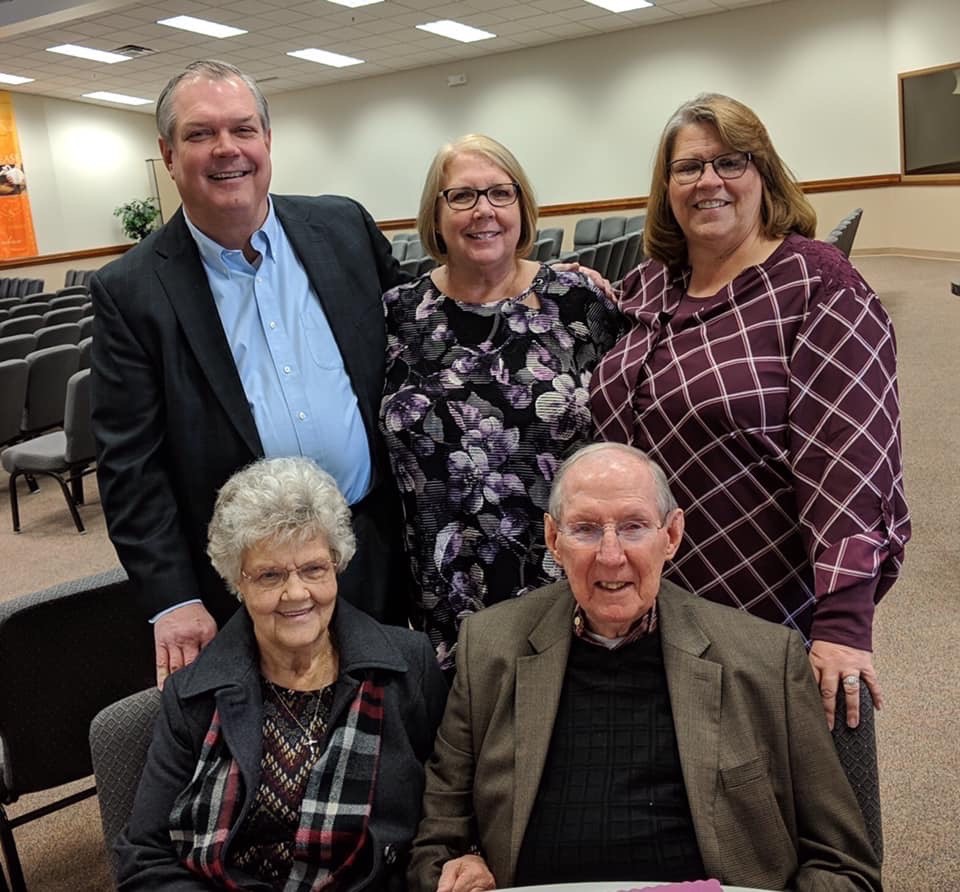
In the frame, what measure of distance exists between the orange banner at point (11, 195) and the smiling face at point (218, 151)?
16.7 m

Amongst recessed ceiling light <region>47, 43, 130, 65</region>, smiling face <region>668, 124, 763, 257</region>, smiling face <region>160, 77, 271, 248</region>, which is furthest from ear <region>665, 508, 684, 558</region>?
recessed ceiling light <region>47, 43, 130, 65</region>

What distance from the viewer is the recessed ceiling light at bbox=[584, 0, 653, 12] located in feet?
42.4

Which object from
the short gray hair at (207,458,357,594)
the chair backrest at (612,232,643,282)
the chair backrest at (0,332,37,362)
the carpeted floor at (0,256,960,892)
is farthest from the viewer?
the chair backrest at (612,232,643,282)

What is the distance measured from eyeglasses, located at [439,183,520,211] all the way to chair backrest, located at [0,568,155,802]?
3.63 ft

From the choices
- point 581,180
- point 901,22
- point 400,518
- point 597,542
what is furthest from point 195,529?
point 581,180

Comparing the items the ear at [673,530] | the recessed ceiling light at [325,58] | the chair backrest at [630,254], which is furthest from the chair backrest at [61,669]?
the recessed ceiling light at [325,58]

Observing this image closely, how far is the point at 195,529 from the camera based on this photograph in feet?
6.61

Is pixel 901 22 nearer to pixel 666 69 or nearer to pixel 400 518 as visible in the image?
pixel 666 69

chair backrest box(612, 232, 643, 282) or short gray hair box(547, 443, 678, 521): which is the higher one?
chair backrest box(612, 232, 643, 282)

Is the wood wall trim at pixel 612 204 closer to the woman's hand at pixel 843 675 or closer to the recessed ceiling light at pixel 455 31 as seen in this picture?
the recessed ceiling light at pixel 455 31

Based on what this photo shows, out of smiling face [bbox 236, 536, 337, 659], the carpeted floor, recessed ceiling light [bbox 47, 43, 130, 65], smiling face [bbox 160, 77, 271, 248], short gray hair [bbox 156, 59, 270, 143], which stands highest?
recessed ceiling light [bbox 47, 43, 130, 65]

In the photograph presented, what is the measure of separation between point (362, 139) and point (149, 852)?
58.0 ft

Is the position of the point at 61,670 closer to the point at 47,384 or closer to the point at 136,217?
the point at 47,384

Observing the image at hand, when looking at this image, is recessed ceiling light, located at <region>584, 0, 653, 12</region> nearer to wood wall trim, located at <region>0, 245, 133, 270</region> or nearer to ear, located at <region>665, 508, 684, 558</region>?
wood wall trim, located at <region>0, 245, 133, 270</region>
